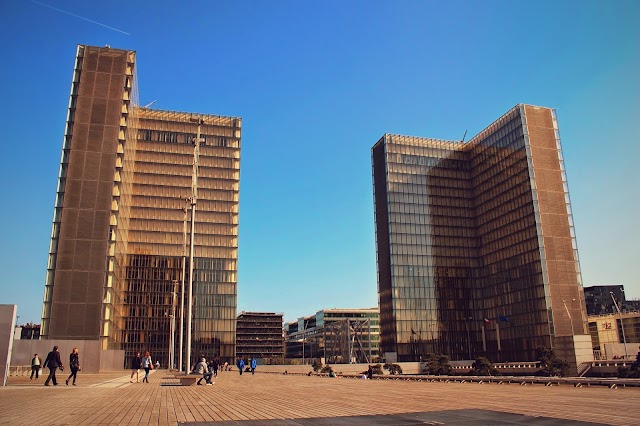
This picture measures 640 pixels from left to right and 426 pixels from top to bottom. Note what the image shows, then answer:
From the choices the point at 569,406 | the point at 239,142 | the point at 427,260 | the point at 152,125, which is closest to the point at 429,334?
the point at 427,260

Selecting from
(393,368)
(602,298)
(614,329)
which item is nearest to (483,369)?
(393,368)

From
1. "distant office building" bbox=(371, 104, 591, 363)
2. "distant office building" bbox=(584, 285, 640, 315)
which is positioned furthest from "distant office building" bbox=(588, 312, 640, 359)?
"distant office building" bbox=(584, 285, 640, 315)

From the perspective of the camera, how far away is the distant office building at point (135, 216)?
72.7 metres

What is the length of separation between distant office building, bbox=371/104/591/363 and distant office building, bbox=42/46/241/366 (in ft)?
139

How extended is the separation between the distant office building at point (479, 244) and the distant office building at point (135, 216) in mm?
42234

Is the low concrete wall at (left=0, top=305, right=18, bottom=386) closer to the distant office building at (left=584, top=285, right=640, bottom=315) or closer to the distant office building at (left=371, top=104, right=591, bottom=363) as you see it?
the distant office building at (left=371, top=104, right=591, bottom=363)

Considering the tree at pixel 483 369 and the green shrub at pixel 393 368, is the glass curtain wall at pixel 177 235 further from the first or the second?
the tree at pixel 483 369

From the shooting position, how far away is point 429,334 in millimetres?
126250

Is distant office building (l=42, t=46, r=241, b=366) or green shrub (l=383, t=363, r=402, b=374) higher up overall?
distant office building (l=42, t=46, r=241, b=366)

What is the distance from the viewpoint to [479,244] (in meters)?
137

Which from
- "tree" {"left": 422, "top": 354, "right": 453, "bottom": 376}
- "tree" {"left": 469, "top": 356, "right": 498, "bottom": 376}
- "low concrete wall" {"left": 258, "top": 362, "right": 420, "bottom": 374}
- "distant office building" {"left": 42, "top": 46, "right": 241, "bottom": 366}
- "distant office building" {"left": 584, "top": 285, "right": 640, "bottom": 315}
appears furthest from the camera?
"distant office building" {"left": 584, "top": 285, "right": 640, "bottom": 315}

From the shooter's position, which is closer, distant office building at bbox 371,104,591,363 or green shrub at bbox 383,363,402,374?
green shrub at bbox 383,363,402,374

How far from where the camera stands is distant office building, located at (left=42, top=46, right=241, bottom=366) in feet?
238

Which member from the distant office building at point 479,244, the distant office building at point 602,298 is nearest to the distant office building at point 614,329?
the distant office building at point 479,244
